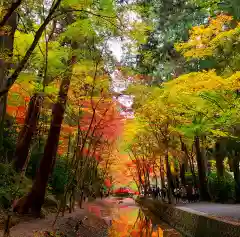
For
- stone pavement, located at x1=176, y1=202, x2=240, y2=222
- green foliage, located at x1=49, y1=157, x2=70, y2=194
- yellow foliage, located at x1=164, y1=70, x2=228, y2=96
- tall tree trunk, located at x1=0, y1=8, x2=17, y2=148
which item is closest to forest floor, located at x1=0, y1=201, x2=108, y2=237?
stone pavement, located at x1=176, y1=202, x2=240, y2=222

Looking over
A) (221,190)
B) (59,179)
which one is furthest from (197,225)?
(59,179)

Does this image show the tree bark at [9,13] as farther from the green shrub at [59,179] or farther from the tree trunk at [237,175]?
the green shrub at [59,179]

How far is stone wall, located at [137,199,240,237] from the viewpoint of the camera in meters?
9.35

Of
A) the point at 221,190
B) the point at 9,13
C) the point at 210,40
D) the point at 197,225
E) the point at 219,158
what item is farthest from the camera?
the point at 219,158

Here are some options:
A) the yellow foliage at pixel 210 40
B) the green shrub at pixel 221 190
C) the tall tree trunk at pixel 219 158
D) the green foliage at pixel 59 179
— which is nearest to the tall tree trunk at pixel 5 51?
the yellow foliage at pixel 210 40

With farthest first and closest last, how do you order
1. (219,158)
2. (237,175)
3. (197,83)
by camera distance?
(219,158)
(237,175)
(197,83)

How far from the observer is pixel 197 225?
1281 centimetres

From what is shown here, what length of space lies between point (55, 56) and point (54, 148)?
18.1ft

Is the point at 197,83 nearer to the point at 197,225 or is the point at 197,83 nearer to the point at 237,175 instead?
the point at 197,225

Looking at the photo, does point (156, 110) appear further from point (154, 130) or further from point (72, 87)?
point (72, 87)

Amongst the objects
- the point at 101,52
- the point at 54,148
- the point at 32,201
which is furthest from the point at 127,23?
the point at 32,201

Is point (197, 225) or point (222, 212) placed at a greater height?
point (222, 212)

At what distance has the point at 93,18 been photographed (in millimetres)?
9391

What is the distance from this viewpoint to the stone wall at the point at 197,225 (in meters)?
9.35
